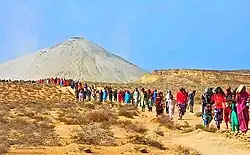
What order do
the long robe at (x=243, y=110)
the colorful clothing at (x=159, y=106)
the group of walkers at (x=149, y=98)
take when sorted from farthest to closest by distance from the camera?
the colorful clothing at (x=159, y=106) < the group of walkers at (x=149, y=98) < the long robe at (x=243, y=110)

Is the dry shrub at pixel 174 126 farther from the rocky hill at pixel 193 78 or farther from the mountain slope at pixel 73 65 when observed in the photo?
the mountain slope at pixel 73 65

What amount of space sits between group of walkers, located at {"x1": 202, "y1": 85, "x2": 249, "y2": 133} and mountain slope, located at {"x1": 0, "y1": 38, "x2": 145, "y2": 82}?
404ft

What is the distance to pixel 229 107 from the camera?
21797mm

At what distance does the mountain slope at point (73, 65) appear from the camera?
153 m

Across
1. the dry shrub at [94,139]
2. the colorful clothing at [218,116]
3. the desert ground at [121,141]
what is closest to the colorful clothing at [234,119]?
the desert ground at [121,141]

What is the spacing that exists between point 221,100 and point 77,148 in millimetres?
8358

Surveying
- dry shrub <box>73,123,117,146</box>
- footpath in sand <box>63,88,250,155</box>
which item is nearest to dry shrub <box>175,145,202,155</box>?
footpath in sand <box>63,88,250,155</box>

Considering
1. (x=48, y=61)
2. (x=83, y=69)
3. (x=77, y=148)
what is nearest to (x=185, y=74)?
(x=83, y=69)

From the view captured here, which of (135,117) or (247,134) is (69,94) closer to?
(135,117)

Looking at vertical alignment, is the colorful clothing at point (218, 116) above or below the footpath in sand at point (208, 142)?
above

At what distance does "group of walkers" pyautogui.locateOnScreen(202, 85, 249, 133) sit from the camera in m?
20.0

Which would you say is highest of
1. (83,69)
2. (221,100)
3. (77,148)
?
(83,69)

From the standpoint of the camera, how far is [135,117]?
3166 centimetres

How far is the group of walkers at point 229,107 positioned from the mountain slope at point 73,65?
Answer: 12315cm
